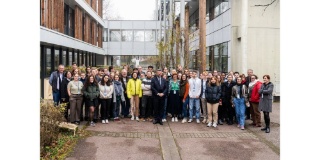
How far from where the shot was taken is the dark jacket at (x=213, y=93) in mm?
11094

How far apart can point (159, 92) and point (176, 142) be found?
3.05m

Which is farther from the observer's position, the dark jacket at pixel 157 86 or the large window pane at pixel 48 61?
the large window pane at pixel 48 61

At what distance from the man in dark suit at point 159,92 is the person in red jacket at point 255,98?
306 cm

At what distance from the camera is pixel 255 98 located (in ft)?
36.4

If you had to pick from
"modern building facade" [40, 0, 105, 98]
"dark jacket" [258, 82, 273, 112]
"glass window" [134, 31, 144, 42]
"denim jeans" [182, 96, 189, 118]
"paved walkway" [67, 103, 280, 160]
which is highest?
"glass window" [134, 31, 144, 42]

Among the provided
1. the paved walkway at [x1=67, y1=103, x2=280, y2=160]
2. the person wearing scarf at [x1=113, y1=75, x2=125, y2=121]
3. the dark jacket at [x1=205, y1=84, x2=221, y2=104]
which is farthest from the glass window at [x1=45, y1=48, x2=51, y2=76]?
the dark jacket at [x1=205, y1=84, x2=221, y2=104]

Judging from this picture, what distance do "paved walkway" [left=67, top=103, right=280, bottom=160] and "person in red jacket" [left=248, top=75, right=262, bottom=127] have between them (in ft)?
1.16

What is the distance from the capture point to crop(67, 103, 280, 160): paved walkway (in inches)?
303

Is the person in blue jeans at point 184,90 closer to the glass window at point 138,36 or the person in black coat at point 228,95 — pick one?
the person in black coat at point 228,95

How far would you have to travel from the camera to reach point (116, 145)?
338 inches

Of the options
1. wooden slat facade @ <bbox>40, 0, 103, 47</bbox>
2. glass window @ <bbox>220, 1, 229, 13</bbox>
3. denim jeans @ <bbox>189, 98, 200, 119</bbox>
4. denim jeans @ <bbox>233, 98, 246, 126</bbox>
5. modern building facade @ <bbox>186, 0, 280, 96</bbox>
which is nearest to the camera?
denim jeans @ <bbox>233, 98, 246, 126</bbox>

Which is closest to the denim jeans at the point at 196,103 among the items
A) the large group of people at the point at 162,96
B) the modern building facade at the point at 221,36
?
the large group of people at the point at 162,96

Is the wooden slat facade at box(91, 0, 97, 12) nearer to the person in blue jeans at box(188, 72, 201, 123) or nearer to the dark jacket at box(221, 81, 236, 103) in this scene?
the person in blue jeans at box(188, 72, 201, 123)

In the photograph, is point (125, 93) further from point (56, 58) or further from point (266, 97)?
point (56, 58)
